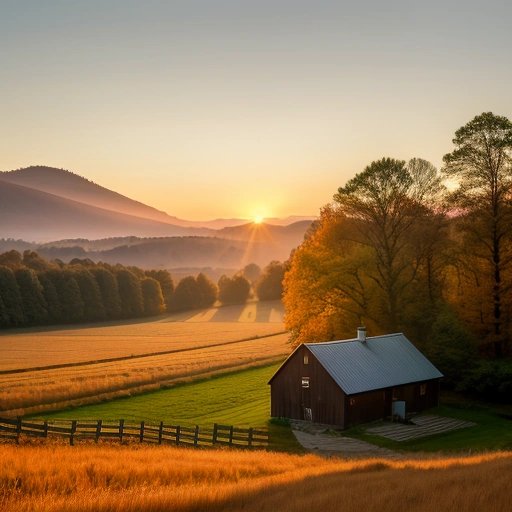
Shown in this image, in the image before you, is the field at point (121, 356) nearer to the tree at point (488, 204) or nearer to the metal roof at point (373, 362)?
the metal roof at point (373, 362)

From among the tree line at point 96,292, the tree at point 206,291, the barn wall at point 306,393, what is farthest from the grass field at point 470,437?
the tree at point 206,291

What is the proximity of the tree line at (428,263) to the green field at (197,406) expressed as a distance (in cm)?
750

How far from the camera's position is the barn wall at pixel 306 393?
137 ft

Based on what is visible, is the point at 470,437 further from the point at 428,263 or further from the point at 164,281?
the point at 164,281

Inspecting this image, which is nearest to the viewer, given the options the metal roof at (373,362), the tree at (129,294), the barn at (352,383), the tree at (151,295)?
the barn at (352,383)

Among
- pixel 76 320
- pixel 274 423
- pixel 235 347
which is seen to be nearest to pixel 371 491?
pixel 274 423

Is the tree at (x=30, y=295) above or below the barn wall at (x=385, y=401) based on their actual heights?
above

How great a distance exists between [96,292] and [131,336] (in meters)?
23.1

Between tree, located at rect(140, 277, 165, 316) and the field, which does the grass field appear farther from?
tree, located at rect(140, 277, 165, 316)

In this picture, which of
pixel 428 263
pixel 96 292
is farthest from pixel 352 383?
pixel 96 292

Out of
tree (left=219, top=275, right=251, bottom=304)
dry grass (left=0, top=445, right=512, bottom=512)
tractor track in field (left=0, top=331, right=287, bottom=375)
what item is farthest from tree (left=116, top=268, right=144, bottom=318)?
dry grass (left=0, top=445, right=512, bottom=512)

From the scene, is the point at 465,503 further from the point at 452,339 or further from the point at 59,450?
the point at 452,339

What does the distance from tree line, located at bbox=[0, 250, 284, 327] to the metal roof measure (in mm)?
70064

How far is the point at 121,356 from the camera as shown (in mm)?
74500
